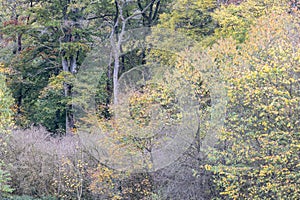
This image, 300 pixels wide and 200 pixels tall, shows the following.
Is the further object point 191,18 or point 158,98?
point 191,18

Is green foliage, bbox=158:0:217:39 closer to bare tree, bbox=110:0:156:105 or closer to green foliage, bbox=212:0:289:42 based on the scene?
bare tree, bbox=110:0:156:105

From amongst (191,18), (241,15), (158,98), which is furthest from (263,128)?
(191,18)

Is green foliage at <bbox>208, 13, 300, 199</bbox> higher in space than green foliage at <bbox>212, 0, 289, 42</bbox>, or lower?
lower

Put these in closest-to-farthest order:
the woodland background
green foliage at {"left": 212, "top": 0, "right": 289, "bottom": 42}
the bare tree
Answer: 1. the woodland background
2. green foliage at {"left": 212, "top": 0, "right": 289, "bottom": 42}
3. the bare tree

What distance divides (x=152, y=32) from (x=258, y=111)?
553 inches

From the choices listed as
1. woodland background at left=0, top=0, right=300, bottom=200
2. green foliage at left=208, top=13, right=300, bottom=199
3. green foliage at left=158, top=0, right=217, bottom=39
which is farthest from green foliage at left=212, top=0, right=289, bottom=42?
green foliage at left=208, top=13, right=300, bottom=199

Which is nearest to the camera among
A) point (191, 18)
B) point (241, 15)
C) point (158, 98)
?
point (158, 98)

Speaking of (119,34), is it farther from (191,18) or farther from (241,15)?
(241,15)

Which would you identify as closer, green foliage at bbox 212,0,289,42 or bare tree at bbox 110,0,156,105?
green foliage at bbox 212,0,289,42

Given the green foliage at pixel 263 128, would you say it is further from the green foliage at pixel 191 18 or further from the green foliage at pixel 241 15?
the green foliage at pixel 191 18

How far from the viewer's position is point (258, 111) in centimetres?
970

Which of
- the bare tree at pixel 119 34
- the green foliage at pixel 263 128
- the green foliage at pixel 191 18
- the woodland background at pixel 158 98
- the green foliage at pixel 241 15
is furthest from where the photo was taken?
the green foliage at pixel 191 18

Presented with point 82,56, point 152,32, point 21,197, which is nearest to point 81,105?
point 82,56

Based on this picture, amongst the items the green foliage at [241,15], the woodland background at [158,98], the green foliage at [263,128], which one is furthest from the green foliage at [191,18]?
the green foliage at [263,128]
